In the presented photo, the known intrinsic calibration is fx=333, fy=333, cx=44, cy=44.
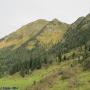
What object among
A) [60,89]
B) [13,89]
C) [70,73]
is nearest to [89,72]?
[70,73]

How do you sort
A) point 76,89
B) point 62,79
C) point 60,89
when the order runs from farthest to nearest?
point 62,79, point 60,89, point 76,89

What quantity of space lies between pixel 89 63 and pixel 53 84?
31.2 meters

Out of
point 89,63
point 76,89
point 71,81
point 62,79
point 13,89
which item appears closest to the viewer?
point 76,89

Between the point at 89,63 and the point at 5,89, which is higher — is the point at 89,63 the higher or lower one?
the higher one

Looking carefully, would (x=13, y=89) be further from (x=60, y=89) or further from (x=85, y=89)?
(x=85, y=89)

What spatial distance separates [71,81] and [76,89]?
1982 centimetres

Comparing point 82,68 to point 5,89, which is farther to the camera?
point 5,89

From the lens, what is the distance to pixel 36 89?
136125 mm

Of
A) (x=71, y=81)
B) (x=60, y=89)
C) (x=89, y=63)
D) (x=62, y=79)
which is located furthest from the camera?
(x=89, y=63)

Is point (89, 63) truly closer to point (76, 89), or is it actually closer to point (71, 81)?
point (71, 81)

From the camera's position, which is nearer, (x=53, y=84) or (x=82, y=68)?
(x=53, y=84)

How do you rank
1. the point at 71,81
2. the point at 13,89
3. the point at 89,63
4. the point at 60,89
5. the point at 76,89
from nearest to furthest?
the point at 76,89 < the point at 60,89 < the point at 71,81 < the point at 89,63 < the point at 13,89

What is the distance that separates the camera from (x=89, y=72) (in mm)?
153875

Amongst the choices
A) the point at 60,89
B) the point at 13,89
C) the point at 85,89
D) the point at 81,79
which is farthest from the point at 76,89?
the point at 13,89
